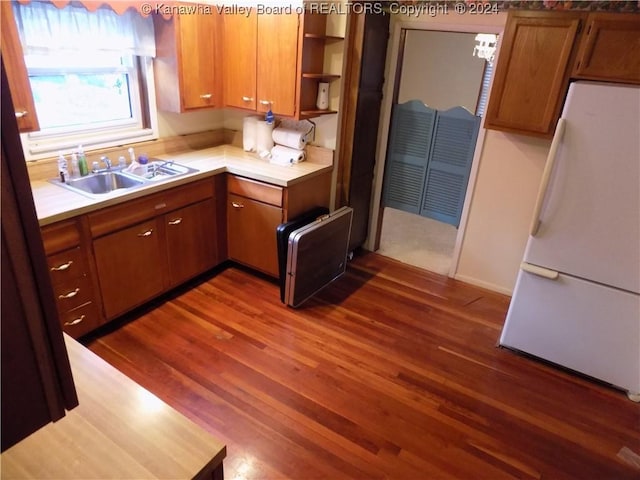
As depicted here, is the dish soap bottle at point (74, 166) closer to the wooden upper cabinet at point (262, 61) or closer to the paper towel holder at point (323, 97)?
the wooden upper cabinet at point (262, 61)

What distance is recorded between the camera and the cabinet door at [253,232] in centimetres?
298

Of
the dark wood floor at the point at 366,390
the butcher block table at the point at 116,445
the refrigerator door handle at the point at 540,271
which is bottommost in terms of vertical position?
the dark wood floor at the point at 366,390

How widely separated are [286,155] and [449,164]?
152 centimetres

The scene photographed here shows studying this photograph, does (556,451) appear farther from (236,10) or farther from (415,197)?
(236,10)

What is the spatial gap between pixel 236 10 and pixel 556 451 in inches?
124

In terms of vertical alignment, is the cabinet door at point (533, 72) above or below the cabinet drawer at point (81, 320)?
above

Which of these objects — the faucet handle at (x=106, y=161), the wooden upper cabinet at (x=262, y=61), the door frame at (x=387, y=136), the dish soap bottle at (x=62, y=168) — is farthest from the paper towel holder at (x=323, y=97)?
the dish soap bottle at (x=62, y=168)

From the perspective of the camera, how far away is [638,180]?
1.98 m

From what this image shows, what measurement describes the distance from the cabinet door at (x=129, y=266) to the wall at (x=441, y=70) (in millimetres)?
2506

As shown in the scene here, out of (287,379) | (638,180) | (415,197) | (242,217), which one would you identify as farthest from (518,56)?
(287,379)

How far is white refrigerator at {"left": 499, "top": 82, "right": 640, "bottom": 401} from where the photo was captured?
200 cm

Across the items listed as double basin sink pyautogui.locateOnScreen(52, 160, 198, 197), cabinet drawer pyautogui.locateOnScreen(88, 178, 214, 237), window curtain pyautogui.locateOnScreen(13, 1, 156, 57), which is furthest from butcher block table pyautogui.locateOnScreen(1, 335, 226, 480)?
window curtain pyautogui.locateOnScreen(13, 1, 156, 57)

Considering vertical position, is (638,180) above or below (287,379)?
above

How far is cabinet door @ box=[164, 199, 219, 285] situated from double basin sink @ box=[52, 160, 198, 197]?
0.25 meters
